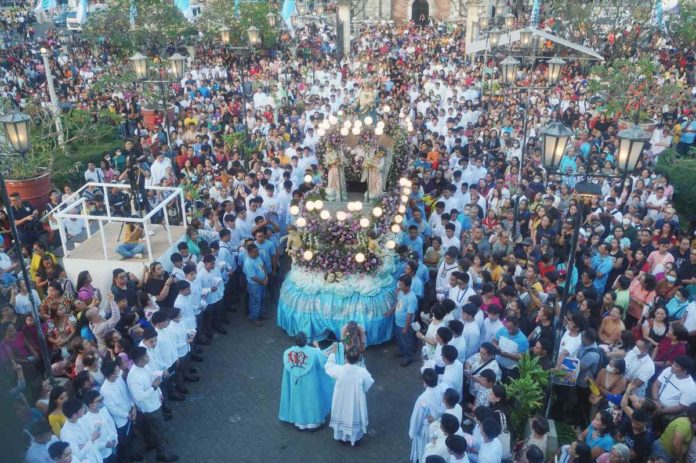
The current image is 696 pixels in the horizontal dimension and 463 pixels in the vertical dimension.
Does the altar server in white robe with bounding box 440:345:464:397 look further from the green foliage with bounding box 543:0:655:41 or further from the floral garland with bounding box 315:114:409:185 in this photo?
the green foliage with bounding box 543:0:655:41

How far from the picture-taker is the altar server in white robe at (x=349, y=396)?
22.9ft

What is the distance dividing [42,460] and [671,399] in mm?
6187

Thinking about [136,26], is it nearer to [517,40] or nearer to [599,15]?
[517,40]

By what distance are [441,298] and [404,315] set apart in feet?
1.88

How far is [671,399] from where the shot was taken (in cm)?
642

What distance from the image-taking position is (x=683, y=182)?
43.2 feet

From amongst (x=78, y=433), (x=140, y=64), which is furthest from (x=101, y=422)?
(x=140, y=64)

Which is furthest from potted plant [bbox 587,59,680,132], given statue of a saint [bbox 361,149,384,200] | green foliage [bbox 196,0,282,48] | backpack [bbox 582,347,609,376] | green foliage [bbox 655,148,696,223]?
green foliage [bbox 196,0,282,48]

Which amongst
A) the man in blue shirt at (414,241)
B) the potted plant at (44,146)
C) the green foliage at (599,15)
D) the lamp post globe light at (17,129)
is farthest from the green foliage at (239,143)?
the green foliage at (599,15)

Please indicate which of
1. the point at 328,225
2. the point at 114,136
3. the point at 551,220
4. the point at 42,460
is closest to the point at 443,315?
the point at 328,225

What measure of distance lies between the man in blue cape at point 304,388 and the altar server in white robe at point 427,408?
1.32 meters

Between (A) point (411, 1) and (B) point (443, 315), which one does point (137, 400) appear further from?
(A) point (411, 1)

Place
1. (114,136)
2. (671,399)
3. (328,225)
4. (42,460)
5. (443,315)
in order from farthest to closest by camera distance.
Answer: (114,136)
(328,225)
(443,315)
(671,399)
(42,460)

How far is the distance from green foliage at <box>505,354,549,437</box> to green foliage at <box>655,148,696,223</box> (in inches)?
324
